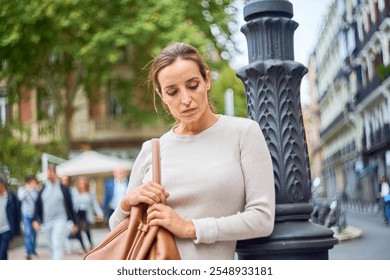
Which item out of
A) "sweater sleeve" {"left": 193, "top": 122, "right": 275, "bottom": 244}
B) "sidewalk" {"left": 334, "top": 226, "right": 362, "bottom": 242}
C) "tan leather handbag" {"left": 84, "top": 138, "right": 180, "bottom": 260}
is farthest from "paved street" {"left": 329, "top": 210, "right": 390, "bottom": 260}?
"tan leather handbag" {"left": 84, "top": 138, "right": 180, "bottom": 260}

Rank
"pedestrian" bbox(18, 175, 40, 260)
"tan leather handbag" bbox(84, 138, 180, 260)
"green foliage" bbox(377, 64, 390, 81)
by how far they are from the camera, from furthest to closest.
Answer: "pedestrian" bbox(18, 175, 40, 260)
"green foliage" bbox(377, 64, 390, 81)
"tan leather handbag" bbox(84, 138, 180, 260)

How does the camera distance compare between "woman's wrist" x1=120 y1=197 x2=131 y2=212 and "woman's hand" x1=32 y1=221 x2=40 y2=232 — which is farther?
"woman's hand" x1=32 y1=221 x2=40 y2=232

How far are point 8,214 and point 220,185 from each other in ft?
8.33

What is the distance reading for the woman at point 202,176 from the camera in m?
1.31

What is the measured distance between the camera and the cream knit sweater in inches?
51.5

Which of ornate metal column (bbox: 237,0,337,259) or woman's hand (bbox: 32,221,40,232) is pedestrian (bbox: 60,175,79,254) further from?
ornate metal column (bbox: 237,0,337,259)

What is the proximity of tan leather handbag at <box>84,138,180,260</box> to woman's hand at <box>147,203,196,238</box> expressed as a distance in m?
0.01

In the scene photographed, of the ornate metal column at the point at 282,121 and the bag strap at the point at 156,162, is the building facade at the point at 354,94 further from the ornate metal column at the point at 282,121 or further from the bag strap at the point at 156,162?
the bag strap at the point at 156,162

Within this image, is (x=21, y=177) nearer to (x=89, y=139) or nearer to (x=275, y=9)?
(x=89, y=139)

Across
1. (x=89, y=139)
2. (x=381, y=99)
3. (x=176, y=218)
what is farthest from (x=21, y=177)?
(x=176, y=218)

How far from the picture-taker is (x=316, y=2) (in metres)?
2.34

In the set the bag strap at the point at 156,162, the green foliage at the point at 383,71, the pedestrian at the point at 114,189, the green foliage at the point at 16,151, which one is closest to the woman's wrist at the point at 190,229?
the bag strap at the point at 156,162

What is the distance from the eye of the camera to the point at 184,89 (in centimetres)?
135

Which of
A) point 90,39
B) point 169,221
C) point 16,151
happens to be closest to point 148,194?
point 169,221
